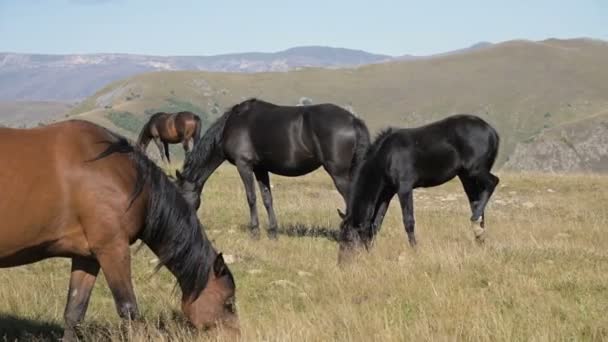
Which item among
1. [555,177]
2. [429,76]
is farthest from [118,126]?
[555,177]

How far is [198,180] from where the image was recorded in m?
11.7

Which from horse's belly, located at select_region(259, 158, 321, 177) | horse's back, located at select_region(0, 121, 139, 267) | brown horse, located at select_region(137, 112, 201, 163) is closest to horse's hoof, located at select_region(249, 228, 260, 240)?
horse's belly, located at select_region(259, 158, 321, 177)

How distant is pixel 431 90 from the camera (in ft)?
533

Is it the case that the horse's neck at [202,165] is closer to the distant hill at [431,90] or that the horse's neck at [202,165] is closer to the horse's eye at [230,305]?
the horse's eye at [230,305]

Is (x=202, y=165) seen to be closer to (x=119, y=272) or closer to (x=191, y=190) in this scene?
(x=191, y=190)

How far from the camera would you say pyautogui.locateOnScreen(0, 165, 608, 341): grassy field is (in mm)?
5262

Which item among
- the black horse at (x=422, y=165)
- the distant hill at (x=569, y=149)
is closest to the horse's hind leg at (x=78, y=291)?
the black horse at (x=422, y=165)

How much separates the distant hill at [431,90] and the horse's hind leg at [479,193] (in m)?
116

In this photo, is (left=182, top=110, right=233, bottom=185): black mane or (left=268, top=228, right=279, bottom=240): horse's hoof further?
(left=182, top=110, right=233, bottom=185): black mane

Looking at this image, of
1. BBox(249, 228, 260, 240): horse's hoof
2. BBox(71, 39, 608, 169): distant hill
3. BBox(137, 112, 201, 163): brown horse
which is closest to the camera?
BBox(249, 228, 260, 240): horse's hoof

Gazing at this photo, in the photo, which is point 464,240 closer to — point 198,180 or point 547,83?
point 198,180

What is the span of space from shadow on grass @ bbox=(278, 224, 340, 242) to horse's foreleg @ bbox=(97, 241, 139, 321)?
6.10 meters

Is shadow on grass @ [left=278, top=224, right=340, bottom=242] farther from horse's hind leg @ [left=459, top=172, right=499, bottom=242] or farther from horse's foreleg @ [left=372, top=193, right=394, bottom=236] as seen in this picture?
horse's hind leg @ [left=459, top=172, right=499, bottom=242]

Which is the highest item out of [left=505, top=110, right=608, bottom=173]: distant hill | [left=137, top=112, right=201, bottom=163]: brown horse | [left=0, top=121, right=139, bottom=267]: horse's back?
[left=0, top=121, right=139, bottom=267]: horse's back
